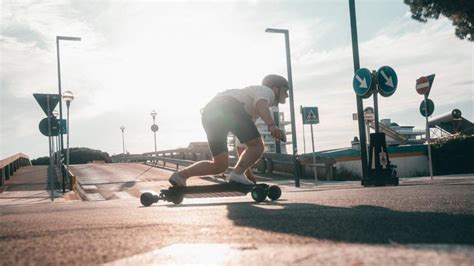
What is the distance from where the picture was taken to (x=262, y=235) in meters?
1.97

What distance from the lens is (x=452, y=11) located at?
63.3 ft

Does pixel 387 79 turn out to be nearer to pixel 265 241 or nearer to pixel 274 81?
pixel 274 81

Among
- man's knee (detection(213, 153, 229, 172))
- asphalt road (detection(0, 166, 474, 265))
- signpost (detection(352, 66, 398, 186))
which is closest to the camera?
asphalt road (detection(0, 166, 474, 265))

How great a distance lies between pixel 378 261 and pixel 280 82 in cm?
405

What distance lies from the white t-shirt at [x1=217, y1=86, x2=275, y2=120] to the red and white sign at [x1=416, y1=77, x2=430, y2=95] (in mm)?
9486

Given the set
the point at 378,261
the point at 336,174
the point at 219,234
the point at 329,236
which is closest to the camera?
the point at 378,261

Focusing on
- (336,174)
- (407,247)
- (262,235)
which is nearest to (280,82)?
(262,235)

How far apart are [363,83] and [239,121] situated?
6515 mm

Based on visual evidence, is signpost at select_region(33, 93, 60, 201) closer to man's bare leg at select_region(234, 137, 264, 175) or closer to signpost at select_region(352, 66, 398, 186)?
signpost at select_region(352, 66, 398, 186)

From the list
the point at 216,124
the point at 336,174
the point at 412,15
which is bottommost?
the point at 336,174

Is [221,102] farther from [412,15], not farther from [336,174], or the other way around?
[412,15]

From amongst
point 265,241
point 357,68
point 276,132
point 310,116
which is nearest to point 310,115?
point 310,116

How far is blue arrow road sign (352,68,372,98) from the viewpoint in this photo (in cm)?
1061

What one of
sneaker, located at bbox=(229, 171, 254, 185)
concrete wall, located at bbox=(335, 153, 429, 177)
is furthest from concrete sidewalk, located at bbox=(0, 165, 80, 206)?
concrete wall, located at bbox=(335, 153, 429, 177)
